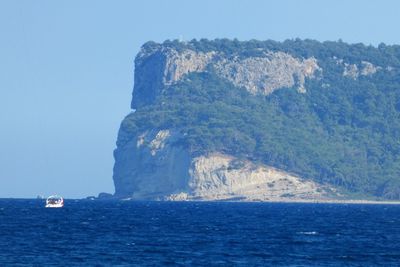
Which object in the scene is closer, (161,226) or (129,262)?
(129,262)

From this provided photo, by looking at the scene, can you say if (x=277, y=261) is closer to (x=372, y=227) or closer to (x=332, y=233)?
(x=332, y=233)

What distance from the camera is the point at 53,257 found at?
9644 cm

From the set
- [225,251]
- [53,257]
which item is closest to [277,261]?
[225,251]

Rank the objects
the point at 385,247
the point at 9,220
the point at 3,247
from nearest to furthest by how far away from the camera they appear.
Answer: the point at 3,247, the point at 385,247, the point at 9,220

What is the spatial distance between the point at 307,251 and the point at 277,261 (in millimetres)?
10756

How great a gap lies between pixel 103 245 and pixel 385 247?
2618cm

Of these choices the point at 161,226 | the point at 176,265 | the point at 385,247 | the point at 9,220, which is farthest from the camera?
the point at 9,220

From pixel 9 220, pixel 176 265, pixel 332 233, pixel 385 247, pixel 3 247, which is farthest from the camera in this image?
pixel 9 220

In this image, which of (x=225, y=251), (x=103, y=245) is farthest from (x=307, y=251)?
(x=103, y=245)

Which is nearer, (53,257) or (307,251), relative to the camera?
(53,257)

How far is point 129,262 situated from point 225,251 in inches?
554

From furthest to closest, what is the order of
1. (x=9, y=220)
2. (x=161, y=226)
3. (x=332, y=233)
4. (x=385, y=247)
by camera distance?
(x=9, y=220), (x=161, y=226), (x=332, y=233), (x=385, y=247)

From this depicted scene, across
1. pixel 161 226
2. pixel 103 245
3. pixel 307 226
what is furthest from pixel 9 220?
pixel 103 245

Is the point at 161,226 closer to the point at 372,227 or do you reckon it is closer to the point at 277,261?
the point at 372,227
